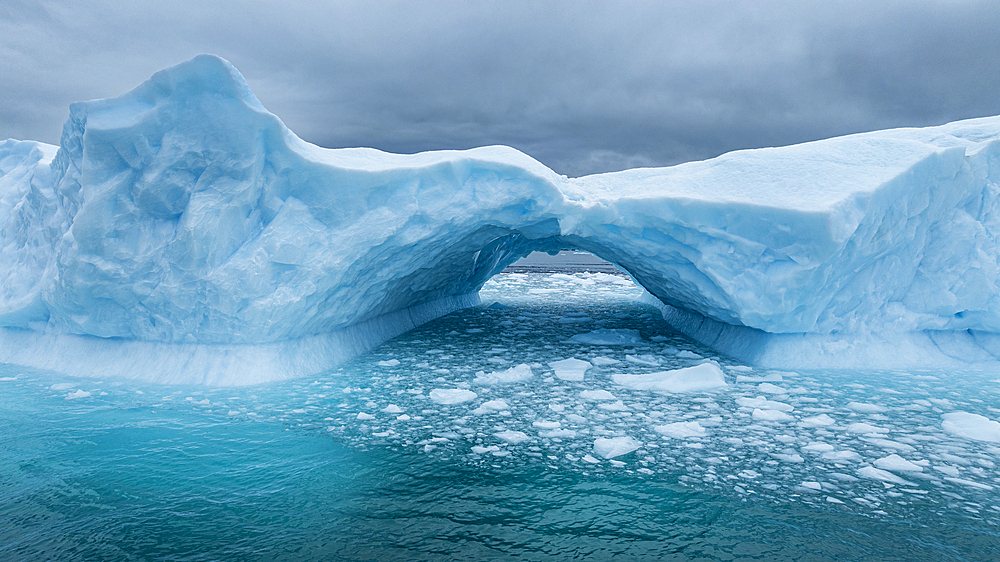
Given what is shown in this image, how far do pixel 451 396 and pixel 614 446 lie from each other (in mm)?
2288

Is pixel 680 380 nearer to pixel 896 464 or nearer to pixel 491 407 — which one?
pixel 491 407

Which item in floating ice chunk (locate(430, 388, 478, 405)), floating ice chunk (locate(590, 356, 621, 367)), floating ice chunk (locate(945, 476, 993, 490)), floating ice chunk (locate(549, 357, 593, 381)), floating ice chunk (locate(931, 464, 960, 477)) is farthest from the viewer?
floating ice chunk (locate(590, 356, 621, 367))

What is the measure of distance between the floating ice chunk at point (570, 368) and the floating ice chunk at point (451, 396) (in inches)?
61.3

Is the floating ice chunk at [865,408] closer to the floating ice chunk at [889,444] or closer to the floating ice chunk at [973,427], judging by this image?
the floating ice chunk at [973,427]

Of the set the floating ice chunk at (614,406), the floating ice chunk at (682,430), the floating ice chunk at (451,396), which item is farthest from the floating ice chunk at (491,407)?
the floating ice chunk at (682,430)

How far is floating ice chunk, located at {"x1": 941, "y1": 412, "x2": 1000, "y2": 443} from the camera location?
17.6ft

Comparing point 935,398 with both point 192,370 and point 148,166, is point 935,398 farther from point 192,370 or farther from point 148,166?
point 148,166

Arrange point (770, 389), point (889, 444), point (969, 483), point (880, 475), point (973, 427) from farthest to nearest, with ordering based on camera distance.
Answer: point (770, 389) < point (973, 427) < point (889, 444) < point (880, 475) < point (969, 483)

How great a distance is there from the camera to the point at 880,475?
4.47 metres

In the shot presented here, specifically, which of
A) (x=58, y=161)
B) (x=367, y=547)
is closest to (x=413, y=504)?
(x=367, y=547)

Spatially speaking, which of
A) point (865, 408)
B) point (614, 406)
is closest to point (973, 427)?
point (865, 408)

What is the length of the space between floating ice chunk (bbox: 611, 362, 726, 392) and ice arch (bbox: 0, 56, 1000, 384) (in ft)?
4.34

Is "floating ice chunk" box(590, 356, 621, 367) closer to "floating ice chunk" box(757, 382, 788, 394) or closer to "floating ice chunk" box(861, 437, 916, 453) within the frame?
"floating ice chunk" box(757, 382, 788, 394)

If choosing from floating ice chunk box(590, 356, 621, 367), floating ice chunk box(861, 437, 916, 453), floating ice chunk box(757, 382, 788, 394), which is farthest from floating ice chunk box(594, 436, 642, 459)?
floating ice chunk box(590, 356, 621, 367)
